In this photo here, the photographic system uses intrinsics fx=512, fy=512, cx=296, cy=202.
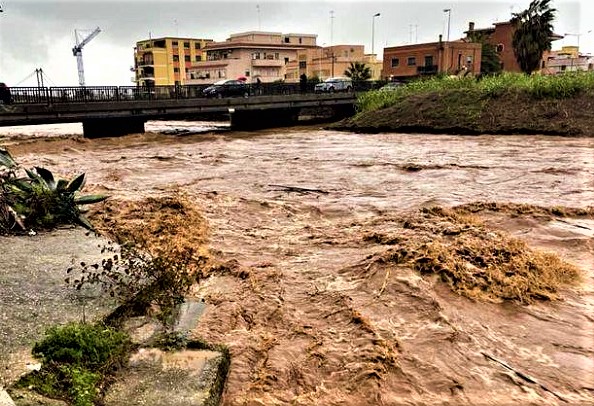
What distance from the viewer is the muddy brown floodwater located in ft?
12.5

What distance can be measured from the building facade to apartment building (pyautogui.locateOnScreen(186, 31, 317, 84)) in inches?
709

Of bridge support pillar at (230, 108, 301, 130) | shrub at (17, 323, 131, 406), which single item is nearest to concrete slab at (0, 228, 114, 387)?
shrub at (17, 323, 131, 406)

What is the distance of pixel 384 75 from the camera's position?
205 ft

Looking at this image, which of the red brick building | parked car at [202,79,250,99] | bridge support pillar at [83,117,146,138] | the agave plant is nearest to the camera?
the agave plant

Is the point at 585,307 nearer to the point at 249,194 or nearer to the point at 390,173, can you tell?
the point at 249,194

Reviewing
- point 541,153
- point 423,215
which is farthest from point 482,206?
point 541,153

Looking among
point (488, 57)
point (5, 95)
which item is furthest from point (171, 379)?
point (488, 57)

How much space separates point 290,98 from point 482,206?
24.8 meters

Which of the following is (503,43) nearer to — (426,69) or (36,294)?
(426,69)

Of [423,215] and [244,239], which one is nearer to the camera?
[244,239]

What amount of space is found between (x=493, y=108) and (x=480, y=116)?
837mm

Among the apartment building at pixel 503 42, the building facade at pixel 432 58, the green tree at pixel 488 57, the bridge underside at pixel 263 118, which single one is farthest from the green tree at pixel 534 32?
the bridge underside at pixel 263 118

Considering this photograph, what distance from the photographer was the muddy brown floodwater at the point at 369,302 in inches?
150

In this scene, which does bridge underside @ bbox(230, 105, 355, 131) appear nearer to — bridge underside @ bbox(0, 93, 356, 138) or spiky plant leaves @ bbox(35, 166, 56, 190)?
bridge underside @ bbox(0, 93, 356, 138)
